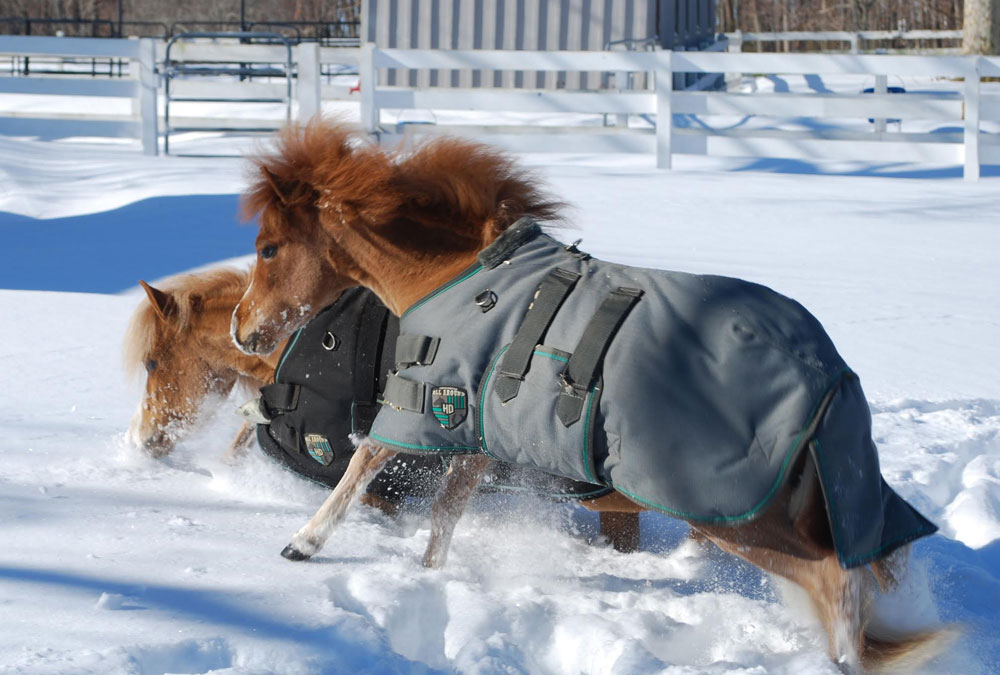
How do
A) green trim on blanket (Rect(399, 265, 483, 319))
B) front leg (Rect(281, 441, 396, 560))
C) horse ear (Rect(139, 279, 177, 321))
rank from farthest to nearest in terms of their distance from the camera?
horse ear (Rect(139, 279, 177, 321)), front leg (Rect(281, 441, 396, 560)), green trim on blanket (Rect(399, 265, 483, 319))

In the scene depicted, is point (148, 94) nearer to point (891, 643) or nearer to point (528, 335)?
point (528, 335)

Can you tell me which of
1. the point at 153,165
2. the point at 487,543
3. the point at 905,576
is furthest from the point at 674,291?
the point at 153,165

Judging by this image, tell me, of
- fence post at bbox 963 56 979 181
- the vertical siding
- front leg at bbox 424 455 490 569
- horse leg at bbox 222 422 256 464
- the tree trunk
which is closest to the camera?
front leg at bbox 424 455 490 569

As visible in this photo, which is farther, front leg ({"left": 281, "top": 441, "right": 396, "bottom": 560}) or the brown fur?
the brown fur

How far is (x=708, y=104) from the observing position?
11.5 meters

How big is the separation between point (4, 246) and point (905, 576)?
21.2ft

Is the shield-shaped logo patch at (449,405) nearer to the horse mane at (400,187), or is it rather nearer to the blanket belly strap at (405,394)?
the blanket belly strap at (405,394)

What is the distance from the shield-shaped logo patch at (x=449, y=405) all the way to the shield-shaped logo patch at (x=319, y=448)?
796 millimetres

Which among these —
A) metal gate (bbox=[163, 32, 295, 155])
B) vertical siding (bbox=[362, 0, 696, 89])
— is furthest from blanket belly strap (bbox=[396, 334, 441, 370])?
vertical siding (bbox=[362, 0, 696, 89])

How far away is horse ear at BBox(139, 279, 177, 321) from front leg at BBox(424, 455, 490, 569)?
1339mm

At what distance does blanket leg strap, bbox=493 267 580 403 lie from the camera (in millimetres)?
2602

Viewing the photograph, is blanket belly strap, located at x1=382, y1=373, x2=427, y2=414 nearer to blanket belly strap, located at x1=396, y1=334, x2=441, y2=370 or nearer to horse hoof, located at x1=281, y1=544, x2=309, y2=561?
blanket belly strap, located at x1=396, y1=334, x2=441, y2=370

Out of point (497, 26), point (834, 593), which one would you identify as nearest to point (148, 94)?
point (497, 26)

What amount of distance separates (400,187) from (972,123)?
9368 millimetres
